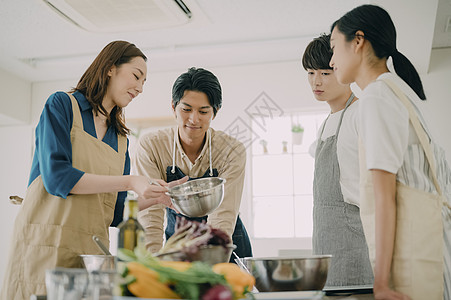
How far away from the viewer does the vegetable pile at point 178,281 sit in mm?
732

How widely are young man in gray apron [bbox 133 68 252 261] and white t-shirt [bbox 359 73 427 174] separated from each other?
0.97 meters

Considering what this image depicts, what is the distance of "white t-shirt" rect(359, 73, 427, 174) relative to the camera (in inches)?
42.9

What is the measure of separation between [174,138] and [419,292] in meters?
1.36

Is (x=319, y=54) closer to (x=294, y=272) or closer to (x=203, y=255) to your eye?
(x=294, y=272)

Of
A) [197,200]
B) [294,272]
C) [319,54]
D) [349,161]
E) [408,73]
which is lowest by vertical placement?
[294,272]

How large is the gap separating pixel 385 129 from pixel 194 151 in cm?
125

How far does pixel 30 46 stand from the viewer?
4.52 metres

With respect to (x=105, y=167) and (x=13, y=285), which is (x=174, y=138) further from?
(x=13, y=285)

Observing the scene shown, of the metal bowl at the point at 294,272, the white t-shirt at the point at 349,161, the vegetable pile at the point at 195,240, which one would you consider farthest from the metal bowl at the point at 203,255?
the white t-shirt at the point at 349,161

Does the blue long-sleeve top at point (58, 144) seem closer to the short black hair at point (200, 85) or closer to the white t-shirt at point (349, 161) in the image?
the short black hair at point (200, 85)

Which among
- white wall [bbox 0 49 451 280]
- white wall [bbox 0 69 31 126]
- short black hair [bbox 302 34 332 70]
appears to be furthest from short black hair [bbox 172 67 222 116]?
white wall [bbox 0 69 31 126]

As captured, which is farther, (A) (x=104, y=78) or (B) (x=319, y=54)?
(B) (x=319, y=54)

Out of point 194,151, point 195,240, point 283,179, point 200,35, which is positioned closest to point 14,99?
point 200,35

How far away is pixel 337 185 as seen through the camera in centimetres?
173
